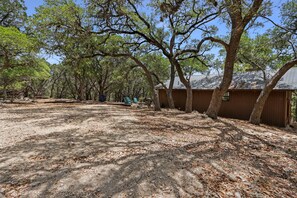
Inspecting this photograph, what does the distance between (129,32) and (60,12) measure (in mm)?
3498

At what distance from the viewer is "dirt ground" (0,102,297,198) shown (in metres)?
2.48

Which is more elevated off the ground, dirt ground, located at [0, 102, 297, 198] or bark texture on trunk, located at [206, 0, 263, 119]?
bark texture on trunk, located at [206, 0, 263, 119]

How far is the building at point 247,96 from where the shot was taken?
35.6ft

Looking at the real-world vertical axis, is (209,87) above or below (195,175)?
above

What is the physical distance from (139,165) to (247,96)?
11200mm

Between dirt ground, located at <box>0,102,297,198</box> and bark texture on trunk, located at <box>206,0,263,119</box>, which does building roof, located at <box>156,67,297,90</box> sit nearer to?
bark texture on trunk, located at <box>206,0,263,119</box>

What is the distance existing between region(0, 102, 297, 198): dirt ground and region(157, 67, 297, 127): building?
22.1ft

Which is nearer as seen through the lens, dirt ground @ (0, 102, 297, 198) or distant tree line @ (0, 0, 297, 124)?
dirt ground @ (0, 102, 297, 198)

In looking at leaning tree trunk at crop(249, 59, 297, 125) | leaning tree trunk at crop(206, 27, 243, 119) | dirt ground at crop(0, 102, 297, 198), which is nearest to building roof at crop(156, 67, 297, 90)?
leaning tree trunk at crop(249, 59, 297, 125)

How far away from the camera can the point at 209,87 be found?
44.7ft

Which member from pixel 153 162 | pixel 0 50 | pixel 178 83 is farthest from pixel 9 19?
pixel 153 162

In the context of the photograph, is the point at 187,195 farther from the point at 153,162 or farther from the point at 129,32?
the point at 129,32

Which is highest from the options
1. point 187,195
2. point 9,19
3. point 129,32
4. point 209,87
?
point 9,19

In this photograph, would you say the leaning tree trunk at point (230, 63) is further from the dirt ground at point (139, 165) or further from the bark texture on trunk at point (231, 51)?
the dirt ground at point (139, 165)
